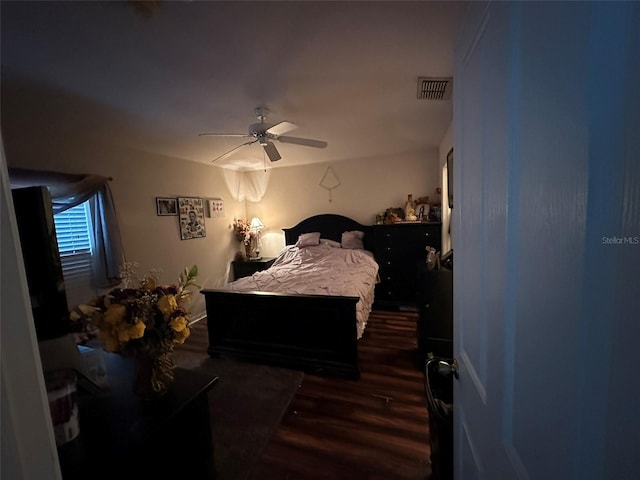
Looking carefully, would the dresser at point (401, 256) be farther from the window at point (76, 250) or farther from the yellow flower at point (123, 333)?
the window at point (76, 250)

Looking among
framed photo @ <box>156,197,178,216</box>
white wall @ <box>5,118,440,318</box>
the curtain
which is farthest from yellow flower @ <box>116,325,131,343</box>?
framed photo @ <box>156,197,178,216</box>

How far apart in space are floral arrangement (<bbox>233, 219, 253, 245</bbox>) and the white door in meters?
4.42

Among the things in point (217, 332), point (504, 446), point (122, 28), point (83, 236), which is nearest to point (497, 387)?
point (504, 446)

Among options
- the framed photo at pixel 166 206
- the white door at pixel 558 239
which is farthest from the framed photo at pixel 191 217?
the white door at pixel 558 239

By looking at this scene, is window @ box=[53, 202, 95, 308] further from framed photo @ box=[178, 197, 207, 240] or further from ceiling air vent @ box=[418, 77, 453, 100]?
ceiling air vent @ box=[418, 77, 453, 100]

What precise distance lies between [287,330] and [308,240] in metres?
1.88

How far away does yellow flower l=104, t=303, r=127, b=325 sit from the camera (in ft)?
3.00

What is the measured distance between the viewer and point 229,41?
4.63 feet

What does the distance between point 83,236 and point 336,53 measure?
2981mm

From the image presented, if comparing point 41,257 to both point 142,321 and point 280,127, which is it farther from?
point 280,127

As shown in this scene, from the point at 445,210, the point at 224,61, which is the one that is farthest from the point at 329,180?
the point at 224,61

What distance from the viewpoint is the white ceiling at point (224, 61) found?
48.2 inches

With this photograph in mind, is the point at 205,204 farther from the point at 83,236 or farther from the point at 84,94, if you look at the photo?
the point at 84,94

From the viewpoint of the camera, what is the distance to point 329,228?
435cm
